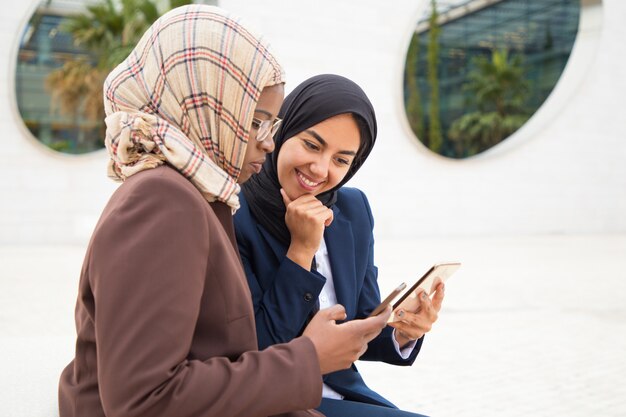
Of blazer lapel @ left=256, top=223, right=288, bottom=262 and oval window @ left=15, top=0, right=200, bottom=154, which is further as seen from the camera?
oval window @ left=15, top=0, right=200, bottom=154

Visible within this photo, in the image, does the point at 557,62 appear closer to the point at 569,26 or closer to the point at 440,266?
the point at 569,26

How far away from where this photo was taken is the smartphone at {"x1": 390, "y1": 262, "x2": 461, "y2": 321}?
5.66 ft

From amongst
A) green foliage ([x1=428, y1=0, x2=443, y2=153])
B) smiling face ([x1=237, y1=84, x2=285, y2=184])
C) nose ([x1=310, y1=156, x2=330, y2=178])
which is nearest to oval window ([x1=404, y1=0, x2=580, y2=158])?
green foliage ([x1=428, y1=0, x2=443, y2=153])

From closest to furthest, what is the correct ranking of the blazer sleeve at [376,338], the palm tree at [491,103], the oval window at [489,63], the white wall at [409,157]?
1. the blazer sleeve at [376,338]
2. the white wall at [409,157]
3. the oval window at [489,63]
4. the palm tree at [491,103]

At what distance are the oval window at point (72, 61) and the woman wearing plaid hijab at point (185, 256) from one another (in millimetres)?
12306

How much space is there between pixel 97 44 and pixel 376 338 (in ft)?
45.3

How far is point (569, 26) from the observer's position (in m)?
21.0

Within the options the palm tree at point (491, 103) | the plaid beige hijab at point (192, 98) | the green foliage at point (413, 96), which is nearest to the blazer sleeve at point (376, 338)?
the plaid beige hijab at point (192, 98)

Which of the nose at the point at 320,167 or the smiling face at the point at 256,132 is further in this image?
the nose at the point at 320,167

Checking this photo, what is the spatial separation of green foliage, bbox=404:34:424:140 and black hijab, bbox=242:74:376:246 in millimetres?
18206

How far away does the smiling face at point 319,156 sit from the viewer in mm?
1808

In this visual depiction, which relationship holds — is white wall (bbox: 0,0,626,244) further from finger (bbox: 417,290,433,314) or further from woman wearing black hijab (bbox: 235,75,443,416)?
finger (bbox: 417,290,433,314)

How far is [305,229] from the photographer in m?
1.65

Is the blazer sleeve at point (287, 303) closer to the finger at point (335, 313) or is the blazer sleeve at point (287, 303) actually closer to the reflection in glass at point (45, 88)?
the finger at point (335, 313)
